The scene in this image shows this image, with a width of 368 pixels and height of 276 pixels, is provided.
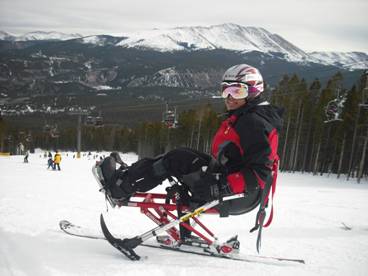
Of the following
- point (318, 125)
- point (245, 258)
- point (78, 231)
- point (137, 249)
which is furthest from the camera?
point (318, 125)

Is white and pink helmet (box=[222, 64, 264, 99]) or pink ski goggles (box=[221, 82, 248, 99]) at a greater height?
white and pink helmet (box=[222, 64, 264, 99])

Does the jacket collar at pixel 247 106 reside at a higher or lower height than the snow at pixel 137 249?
higher

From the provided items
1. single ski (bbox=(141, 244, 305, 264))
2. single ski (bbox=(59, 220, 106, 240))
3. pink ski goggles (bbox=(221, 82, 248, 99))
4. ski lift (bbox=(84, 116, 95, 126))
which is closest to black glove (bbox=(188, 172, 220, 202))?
single ski (bbox=(141, 244, 305, 264))

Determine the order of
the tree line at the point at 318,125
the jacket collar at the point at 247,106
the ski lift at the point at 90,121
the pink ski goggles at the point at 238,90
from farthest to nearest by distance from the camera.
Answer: the ski lift at the point at 90,121 → the tree line at the point at 318,125 → the pink ski goggles at the point at 238,90 → the jacket collar at the point at 247,106

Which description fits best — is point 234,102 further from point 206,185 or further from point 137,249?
point 137,249

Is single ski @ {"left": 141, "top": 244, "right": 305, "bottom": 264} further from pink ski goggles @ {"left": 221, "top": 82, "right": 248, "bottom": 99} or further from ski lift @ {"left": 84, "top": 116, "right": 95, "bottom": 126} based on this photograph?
ski lift @ {"left": 84, "top": 116, "right": 95, "bottom": 126}

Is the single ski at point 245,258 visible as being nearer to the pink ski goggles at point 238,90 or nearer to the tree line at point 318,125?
the pink ski goggles at point 238,90

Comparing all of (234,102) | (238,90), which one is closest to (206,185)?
(234,102)

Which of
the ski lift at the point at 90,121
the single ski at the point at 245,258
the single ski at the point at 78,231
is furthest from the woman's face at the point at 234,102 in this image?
the ski lift at the point at 90,121

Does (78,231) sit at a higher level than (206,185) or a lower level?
lower

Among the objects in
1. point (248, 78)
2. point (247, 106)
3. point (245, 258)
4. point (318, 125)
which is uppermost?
point (248, 78)

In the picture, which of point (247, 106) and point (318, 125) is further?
point (318, 125)

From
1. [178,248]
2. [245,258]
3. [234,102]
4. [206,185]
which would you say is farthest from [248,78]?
[178,248]

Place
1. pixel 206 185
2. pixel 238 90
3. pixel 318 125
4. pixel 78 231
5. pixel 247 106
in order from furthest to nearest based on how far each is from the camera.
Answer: pixel 318 125 < pixel 78 231 < pixel 238 90 < pixel 247 106 < pixel 206 185
